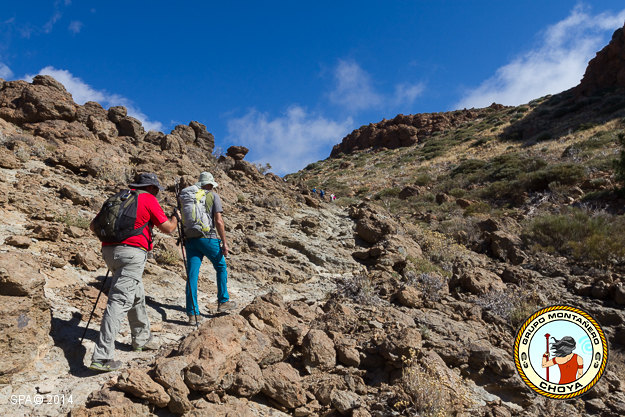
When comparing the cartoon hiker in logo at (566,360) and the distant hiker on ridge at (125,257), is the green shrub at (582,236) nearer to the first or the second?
the cartoon hiker in logo at (566,360)

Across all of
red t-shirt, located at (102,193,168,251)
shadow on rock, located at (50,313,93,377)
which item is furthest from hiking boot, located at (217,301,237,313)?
red t-shirt, located at (102,193,168,251)

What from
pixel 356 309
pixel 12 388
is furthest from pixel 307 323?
pixel 12 388

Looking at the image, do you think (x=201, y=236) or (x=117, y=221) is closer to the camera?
(x=117, y=221)

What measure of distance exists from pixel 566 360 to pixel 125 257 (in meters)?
4.23

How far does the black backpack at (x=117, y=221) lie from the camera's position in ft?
9.92

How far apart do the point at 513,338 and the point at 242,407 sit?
3.55 metres

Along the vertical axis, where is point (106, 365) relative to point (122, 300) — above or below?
below

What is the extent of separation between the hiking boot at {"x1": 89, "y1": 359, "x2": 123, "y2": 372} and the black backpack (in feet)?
3.04

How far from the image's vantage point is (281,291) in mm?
5656

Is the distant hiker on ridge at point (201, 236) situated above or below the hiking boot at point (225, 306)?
above

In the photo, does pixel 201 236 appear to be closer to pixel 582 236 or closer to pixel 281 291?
pixel 281 291

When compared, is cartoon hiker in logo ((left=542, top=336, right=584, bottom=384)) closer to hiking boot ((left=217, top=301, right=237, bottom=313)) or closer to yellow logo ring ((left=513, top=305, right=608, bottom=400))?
yellow logo ring ((left=513, top=305, right=608, bottom=400))

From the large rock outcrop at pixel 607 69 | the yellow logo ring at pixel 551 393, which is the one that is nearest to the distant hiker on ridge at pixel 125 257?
the yellow logo ring at pixel 551 393

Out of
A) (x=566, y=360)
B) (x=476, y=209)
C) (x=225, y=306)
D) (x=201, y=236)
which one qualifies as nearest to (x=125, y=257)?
(x=201, y=236)
